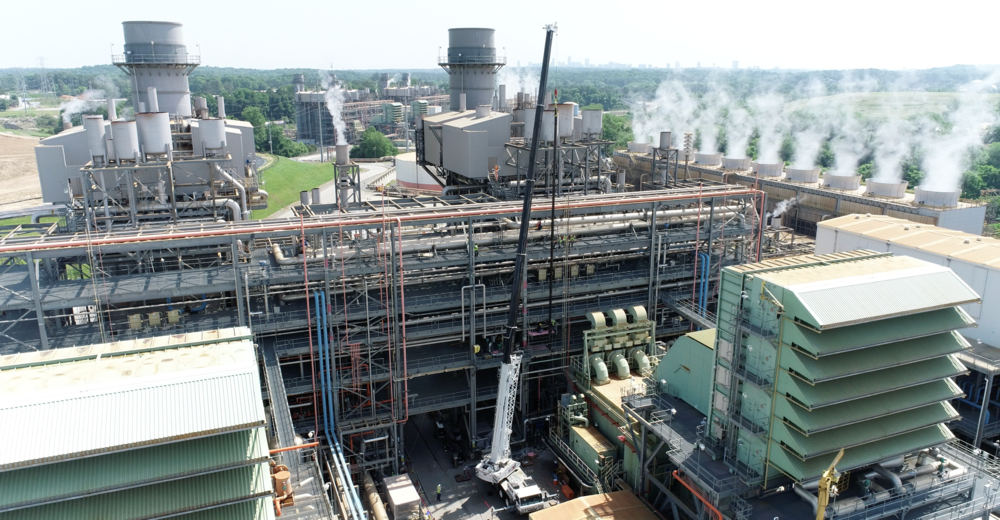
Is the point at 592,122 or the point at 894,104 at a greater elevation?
the point at 592,122

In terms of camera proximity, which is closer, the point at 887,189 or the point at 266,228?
the point at 266,228

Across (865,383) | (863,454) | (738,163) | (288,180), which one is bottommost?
(863,454)

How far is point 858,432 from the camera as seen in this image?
2636 cm

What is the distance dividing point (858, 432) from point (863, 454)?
98 centimetres

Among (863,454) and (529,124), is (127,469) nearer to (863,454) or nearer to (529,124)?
(863,454)

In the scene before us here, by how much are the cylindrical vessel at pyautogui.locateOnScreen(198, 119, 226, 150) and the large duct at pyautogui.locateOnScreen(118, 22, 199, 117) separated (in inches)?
287

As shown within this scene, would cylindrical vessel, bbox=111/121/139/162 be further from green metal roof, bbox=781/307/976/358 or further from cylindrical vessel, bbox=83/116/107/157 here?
green metal roof, bbox=781/307/976/358

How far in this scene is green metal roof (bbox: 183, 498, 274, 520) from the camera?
19922mm

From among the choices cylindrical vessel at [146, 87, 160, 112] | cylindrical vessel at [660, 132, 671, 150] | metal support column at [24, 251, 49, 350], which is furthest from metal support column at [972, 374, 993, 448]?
cylindrical vessel at [146, 87, 160, 112]

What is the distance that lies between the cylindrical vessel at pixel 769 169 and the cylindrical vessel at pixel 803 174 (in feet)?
10.2

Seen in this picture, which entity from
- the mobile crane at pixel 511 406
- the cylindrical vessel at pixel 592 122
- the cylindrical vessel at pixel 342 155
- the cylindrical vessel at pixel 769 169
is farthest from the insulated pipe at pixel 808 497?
the cylindrical vessel at pixel 769 169

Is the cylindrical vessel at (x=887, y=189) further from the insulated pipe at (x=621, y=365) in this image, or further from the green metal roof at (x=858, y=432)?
the insulated pipe at (x=621, y=365)

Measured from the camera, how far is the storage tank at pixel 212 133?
138 feet

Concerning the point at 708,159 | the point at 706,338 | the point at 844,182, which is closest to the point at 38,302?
the point at 706,338
